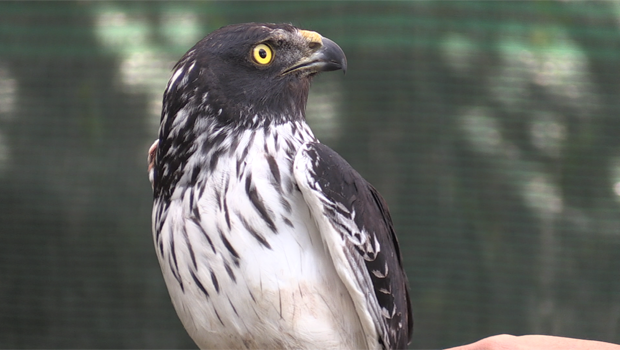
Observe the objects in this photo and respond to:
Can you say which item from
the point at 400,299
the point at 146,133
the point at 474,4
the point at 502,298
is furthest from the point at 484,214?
the point at 146,133

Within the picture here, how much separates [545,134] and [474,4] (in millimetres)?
1172

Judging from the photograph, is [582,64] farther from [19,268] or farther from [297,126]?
[19,268]

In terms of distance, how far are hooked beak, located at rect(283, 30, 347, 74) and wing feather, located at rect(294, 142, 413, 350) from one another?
422 mm

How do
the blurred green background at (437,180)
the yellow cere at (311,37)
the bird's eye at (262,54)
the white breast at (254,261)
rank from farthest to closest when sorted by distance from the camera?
the blurred green background at (437,180) → the yellow cere at (311,37) → the bird's eye at (262,54) → the white breast at (254,261)

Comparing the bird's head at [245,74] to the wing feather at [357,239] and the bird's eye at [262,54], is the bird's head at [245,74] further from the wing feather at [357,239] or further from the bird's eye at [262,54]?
the wing feather at [357,239]

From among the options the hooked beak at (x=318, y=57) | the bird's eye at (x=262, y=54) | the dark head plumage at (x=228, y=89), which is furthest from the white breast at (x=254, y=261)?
the hooked beak at (x=318, y=57)

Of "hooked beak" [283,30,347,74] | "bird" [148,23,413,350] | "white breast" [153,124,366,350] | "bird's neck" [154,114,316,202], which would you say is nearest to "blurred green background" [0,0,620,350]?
"hooked beak" [283,30,347,74]

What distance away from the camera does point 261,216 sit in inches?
107

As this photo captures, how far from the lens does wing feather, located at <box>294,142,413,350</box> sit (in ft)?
8.87

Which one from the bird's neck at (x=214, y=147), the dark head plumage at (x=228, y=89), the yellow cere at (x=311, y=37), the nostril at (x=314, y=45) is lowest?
the bird's neck at (x=214, y=147)

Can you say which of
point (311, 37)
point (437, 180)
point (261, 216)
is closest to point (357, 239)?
point (261, 216)

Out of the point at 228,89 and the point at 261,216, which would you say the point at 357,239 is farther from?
the point at 228,89

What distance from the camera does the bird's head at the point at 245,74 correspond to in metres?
2.90

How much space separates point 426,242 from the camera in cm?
532
